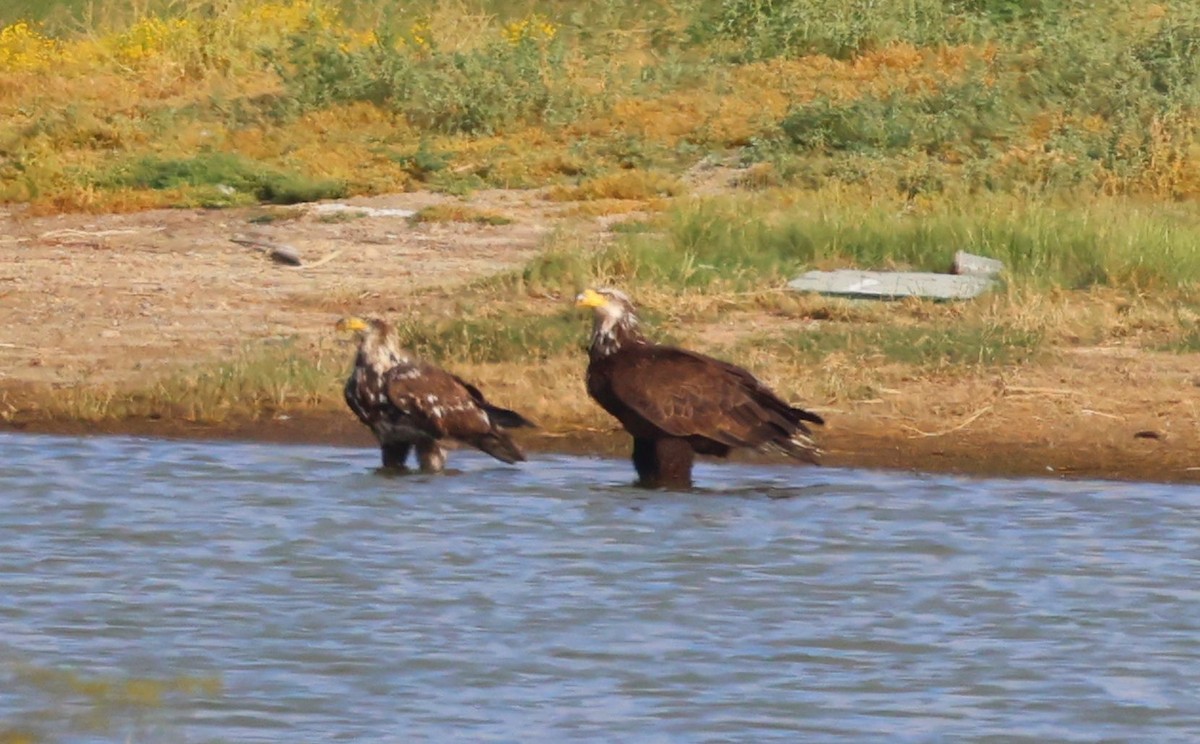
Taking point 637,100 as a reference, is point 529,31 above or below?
above

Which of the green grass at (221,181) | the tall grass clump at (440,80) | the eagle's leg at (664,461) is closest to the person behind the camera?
the eagle's leg at (664,461)

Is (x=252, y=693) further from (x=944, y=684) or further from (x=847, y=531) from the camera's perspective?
(x=847, y=531)

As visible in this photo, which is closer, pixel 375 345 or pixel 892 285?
pixel 375 345

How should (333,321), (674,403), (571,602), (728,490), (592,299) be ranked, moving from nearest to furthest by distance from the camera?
(571,602) < (674,403) < (592,299) < (728,490) < (333,321)

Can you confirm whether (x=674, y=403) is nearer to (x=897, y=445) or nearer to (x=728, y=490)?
(x=728, y=490)

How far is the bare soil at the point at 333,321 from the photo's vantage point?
10.6 metres

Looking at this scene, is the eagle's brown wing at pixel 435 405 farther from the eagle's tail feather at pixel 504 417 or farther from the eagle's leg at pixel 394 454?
the eagle's leg at pixel 394 454

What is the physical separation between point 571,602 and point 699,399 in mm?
1524

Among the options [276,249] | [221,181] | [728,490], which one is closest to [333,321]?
[276,249]

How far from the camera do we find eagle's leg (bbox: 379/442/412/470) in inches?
407

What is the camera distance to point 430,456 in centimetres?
1041

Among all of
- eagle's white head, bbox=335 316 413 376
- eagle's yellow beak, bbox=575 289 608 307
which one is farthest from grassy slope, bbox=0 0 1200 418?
eagle's yellow beak, bbox=575 289 608 307

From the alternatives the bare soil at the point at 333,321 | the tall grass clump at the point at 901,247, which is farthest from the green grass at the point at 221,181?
the tall grass clump at the point at 901,247

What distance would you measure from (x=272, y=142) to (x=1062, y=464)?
9.25 meters
